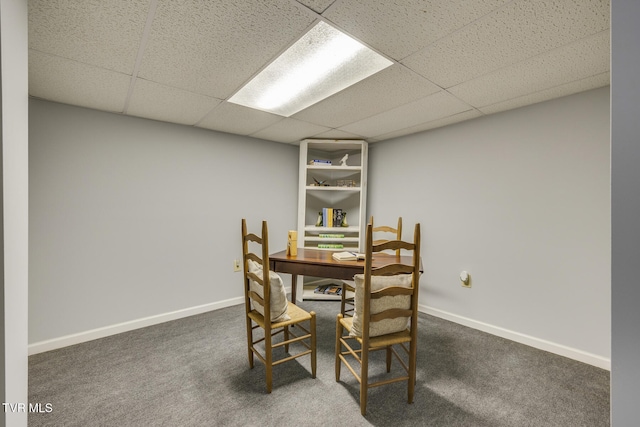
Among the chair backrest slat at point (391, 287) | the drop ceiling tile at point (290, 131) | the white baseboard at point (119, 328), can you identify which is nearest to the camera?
the chair backrest slat at point (391, 287)

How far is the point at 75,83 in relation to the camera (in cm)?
194

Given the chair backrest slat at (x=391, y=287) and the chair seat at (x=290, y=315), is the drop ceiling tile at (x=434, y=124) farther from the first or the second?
the chair seat at (x=290, y=315)

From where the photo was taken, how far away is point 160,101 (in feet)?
7.52

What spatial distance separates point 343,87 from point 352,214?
2.15m

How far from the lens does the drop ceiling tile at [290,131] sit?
2906mm

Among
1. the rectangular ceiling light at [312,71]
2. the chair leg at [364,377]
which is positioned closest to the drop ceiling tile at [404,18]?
the rectangular ceiling light at [312,71]

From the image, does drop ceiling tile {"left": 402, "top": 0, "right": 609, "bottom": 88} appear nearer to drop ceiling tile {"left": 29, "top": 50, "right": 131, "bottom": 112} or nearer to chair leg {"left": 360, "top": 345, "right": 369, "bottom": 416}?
chair leg {"left": 360, "top": 345, "right": 369, "bottom": 416}

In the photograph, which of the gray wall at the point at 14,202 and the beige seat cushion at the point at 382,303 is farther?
the beige seat cushion at the point at 382,303

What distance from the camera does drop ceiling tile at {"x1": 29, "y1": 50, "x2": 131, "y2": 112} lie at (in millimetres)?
1699

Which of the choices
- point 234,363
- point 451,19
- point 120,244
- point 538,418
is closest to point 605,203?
point 538,418

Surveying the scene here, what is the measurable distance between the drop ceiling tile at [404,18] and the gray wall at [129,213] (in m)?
2.35

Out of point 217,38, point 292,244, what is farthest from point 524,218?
point 217,38

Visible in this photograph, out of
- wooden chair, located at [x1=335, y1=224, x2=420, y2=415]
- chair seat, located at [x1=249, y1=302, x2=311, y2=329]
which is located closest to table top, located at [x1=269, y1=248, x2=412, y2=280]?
chair seat, located at [x1=249, y1=302, x2=311, y2=329]

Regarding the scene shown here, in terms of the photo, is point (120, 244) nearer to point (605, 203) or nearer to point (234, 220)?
point (234, 220)
